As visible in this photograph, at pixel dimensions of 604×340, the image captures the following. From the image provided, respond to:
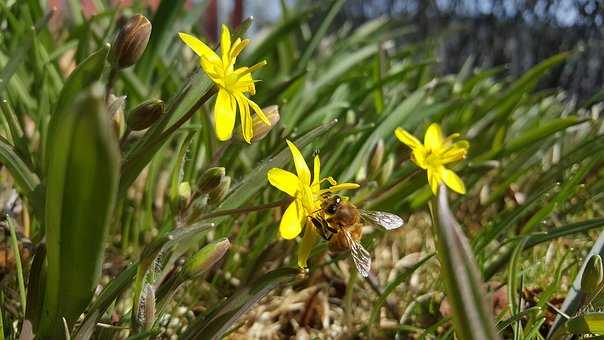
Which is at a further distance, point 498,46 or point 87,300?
point 498,46

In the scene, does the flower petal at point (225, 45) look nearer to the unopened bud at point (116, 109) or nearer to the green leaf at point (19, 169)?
the unopened bud at point (116, 109)

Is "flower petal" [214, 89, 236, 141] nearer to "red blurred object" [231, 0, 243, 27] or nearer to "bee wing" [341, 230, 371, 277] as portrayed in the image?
"bee wing" [341, 230, 371, 277]

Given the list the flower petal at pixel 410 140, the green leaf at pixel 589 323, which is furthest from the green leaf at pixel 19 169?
the green leaf at pixel 589 323

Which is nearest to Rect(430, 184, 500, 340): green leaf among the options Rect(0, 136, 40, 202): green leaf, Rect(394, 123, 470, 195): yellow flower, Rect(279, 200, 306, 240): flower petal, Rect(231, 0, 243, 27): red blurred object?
Rect(279, 200, 306, 240): flower petal

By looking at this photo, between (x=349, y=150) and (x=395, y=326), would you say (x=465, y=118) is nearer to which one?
(x=349, y=150)

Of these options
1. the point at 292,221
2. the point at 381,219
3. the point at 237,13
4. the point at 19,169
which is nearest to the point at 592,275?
the point at 381,219

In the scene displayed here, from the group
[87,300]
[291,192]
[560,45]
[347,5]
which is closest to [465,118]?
[291,192]

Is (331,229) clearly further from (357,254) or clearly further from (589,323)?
(589,323)
